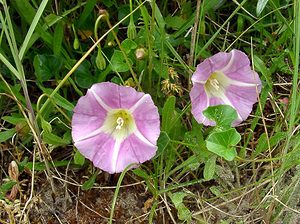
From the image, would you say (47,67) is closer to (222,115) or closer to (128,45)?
(128,45)

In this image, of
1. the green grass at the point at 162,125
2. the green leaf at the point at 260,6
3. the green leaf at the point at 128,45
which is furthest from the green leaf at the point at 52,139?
the green leaf at the point at 260,6

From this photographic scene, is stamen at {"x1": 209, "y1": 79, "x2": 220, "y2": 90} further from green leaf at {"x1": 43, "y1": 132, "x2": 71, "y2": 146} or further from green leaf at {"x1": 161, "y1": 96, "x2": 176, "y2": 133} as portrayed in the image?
green leaf at {"x1": 43, "y1": 132, "x2": 71, "y2": 146}

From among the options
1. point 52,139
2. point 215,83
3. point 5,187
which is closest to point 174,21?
point 215,83

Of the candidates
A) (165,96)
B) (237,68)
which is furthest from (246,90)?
(165,96)

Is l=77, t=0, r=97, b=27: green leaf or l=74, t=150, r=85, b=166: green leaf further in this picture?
l=77, t=0, r=97, b=27: green leaf

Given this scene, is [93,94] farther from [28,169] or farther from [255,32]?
[255,32]

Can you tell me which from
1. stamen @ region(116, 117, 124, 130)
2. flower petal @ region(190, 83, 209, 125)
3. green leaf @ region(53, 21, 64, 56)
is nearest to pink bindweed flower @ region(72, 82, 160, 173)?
stamen @ region(116, 117, 124, 130)
